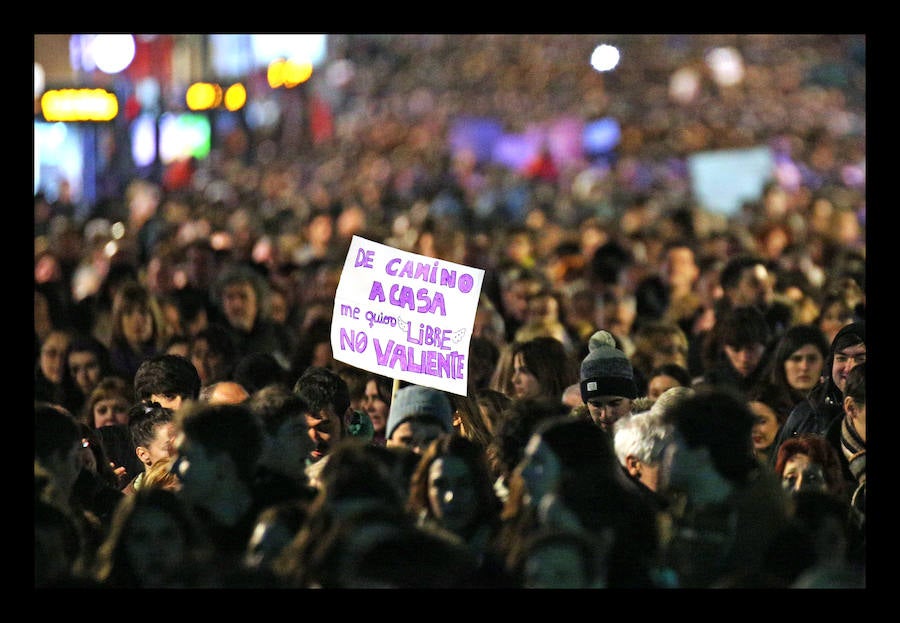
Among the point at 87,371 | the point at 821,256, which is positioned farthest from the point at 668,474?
the point at 821,256

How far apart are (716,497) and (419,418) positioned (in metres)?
1.95

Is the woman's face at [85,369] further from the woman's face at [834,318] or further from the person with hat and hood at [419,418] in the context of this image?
the woman's face at [834,318]

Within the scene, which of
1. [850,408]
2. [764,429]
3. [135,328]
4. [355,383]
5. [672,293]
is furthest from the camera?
[672,293]

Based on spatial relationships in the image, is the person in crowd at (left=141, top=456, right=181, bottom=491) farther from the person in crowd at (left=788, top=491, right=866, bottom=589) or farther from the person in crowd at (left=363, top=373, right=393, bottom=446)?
the person in crowd at (left=788, top=491, right=866, bottom=589)

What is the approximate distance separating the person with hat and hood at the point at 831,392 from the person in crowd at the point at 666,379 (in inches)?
37.2

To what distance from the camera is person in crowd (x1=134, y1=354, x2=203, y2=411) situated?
9.14 meters

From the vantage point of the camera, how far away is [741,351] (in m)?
10.9

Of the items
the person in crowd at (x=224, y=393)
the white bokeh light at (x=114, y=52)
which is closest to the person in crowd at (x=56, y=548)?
the person in crowd at (x=224, y=393)

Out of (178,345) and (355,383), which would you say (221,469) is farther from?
(178,345)

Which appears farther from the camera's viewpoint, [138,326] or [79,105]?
[79,105]

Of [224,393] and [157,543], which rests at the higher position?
[224,393]

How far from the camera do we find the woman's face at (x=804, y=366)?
10125 mm

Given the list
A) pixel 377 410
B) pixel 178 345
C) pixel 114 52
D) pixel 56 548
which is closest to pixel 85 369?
pixel 178 345
